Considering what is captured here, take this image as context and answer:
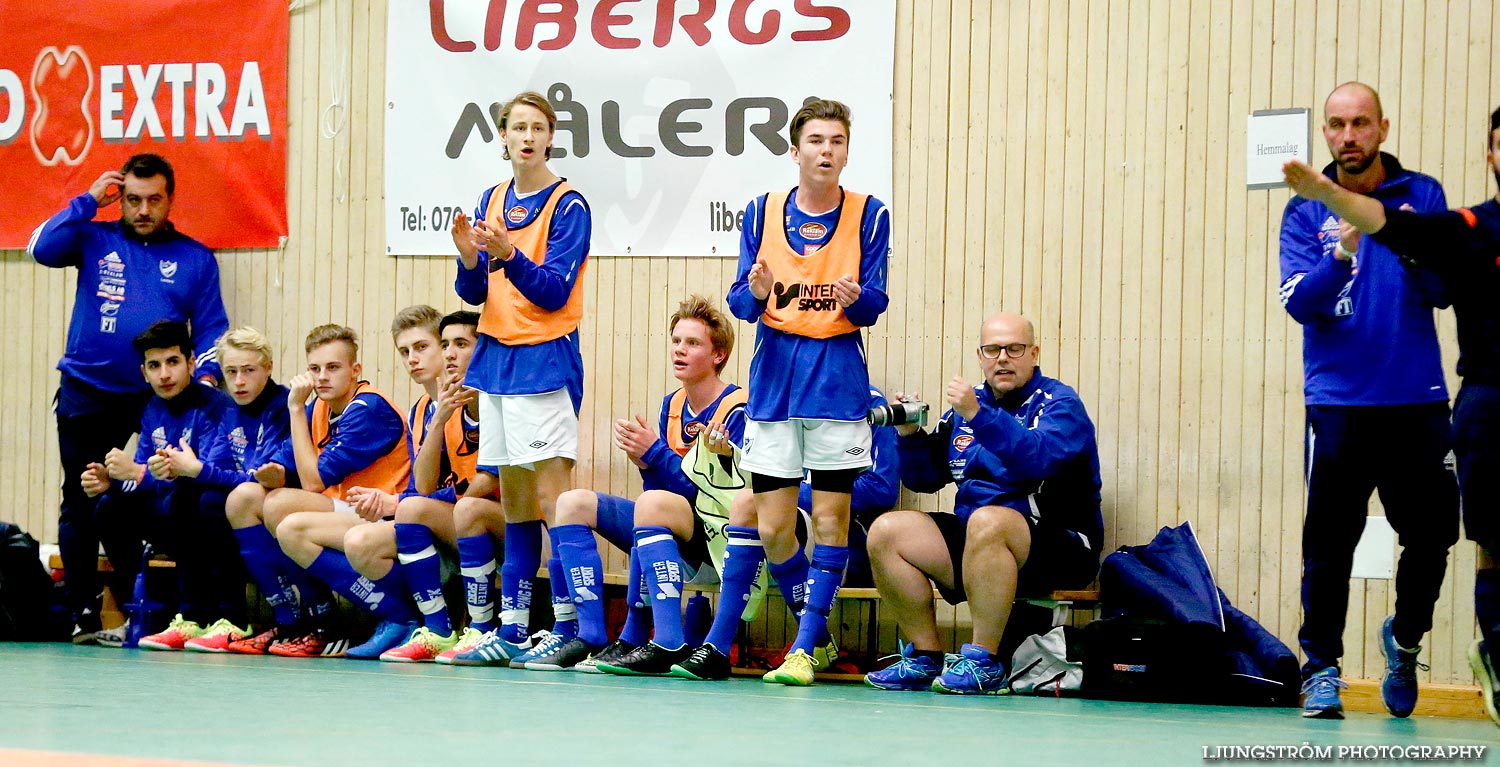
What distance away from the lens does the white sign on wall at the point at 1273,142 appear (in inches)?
219

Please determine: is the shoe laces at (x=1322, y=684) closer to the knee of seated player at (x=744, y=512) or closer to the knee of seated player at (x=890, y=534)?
the knee of seated player at (x=890, y=534)

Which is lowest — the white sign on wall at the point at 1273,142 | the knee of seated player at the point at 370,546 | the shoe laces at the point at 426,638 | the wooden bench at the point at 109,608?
the wooden bench at the point at 109,608

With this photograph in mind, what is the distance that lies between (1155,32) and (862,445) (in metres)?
2.02

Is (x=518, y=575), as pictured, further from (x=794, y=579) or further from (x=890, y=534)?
(x=890, y=534)

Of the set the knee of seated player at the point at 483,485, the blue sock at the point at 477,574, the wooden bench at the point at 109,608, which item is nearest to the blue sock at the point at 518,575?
the blue sock at the point at 477,574

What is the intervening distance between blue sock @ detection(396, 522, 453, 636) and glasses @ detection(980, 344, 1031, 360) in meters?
2.13

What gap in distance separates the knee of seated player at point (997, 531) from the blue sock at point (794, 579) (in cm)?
55

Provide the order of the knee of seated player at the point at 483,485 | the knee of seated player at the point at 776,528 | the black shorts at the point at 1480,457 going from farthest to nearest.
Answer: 1. the knee of seated player at the point at 483,485
2. the knee of seated player at the point at 776,528
3. the black shorts at the point at 1480,457

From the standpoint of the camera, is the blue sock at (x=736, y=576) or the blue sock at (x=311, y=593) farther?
the blue sock at (x=311, y=593)

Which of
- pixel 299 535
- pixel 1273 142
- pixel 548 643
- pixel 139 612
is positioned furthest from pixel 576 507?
pixel 1273 142

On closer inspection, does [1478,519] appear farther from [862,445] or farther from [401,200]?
[401,200]

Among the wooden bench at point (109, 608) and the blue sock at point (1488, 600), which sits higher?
the blue sock at point (1488, 600)

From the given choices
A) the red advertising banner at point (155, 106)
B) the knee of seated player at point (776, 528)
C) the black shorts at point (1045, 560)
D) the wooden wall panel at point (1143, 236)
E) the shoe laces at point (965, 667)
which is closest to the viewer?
the shoe laces at point (965, 667)

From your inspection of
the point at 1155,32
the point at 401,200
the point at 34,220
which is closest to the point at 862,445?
the point at 1155,32
